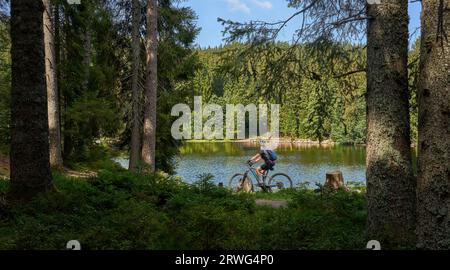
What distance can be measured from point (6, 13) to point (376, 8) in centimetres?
904

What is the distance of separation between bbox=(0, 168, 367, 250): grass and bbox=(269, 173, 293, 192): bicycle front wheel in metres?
7.31

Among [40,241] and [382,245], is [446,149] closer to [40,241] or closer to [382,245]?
Answer: [382,245]

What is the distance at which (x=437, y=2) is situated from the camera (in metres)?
4.41

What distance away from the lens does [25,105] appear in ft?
21.1

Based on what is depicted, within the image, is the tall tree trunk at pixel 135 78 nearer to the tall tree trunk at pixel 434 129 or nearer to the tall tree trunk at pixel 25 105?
the tall tree trunk at pixel 25 105

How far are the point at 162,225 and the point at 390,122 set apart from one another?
3.26 meters

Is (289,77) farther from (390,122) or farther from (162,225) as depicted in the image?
(162,225)

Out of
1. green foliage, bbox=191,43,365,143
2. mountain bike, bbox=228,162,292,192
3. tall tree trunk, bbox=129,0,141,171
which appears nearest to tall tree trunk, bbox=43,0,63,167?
tall tree trunk, bbox=129,0,141,171

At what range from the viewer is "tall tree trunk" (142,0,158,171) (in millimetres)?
13406

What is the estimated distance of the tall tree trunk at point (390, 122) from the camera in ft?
18.0

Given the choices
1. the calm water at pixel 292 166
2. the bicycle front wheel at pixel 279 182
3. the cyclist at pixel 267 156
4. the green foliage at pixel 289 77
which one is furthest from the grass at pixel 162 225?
the bicycle front wheel at pixel 279 182

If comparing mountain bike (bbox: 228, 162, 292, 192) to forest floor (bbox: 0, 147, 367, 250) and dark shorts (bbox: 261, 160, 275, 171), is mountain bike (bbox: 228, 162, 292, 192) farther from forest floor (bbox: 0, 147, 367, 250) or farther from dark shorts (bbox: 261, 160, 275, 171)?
forest floor (bbox: 0, 147, 367, 250)

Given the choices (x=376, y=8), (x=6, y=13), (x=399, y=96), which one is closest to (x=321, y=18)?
(x=376, y=8)

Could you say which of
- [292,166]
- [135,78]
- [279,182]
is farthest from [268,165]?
[292,166]
